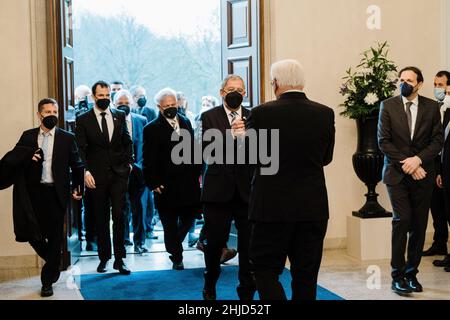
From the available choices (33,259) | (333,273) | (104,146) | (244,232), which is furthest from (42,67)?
(333,273)

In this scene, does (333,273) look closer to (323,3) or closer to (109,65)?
(323,3)

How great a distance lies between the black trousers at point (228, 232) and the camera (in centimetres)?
505

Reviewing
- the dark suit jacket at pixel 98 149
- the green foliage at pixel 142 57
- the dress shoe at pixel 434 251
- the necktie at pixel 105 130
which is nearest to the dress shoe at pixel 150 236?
the dark suit jacket at pixel 98 149

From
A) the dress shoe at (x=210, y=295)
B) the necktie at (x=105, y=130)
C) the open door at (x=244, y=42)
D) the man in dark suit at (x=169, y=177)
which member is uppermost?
the open door at (x=244, y=42)

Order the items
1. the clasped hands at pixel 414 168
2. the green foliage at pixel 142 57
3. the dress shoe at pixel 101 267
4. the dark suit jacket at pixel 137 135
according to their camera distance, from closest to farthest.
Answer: the clasped hands at pixel 414 168, the dress shoe at pixel 101 267, the dark suit jacket at pixel 137 135, the green foliage at pixel 142 57

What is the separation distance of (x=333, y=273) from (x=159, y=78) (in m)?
7.11

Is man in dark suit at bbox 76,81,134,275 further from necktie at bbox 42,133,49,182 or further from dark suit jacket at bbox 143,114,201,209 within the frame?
necktie at bbox 42,133,49,182

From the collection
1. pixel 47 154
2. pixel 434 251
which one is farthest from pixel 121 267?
pixel 434 251

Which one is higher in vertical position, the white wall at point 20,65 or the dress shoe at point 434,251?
the white wall at point 20,65

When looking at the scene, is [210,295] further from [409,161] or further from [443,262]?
[443,262]

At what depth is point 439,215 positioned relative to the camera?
7.21 metres

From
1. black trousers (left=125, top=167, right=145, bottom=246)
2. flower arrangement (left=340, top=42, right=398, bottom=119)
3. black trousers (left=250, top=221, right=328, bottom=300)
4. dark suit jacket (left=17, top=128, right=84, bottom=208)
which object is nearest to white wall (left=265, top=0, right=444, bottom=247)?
flower arrangement (left=340, top=42, right=398, bottom=119)

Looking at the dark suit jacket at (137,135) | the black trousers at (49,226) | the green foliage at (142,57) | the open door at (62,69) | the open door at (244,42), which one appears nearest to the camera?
the black trousers at (49,226)

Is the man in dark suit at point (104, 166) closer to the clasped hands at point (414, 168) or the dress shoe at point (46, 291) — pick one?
the dress shoe at point (46, 291)
